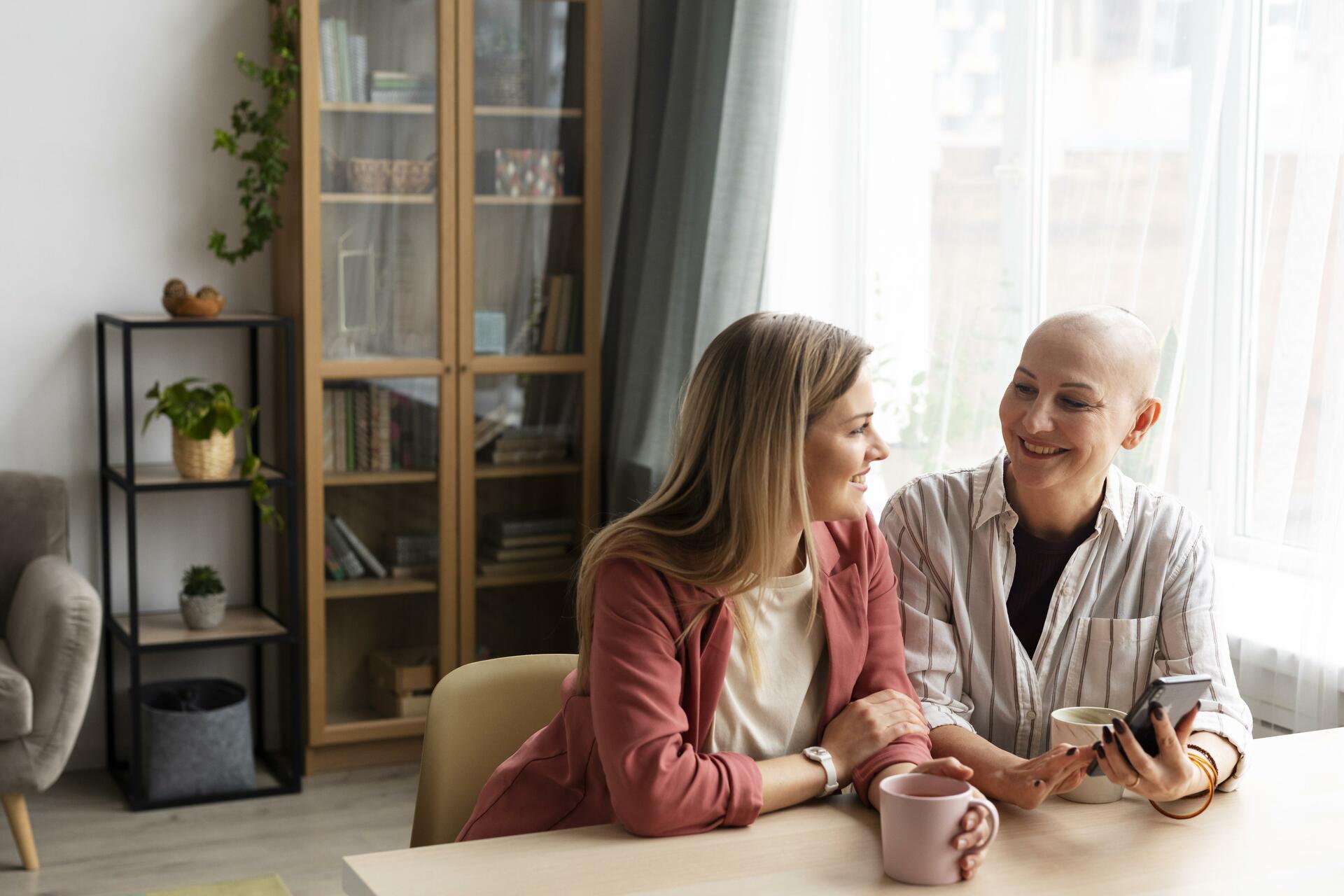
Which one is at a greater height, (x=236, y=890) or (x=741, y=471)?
(x=741, y=471)

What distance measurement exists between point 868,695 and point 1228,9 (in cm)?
130

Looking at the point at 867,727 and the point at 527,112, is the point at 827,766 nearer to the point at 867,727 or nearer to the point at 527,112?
the point at 867,727

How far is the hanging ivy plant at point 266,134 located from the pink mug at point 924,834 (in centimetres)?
275

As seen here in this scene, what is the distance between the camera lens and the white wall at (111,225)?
3543 millimetres

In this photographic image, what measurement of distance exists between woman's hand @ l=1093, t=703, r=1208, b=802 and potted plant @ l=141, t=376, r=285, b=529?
250cm

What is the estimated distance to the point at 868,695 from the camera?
1.58 meters

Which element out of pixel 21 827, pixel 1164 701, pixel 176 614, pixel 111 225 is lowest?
pixel 21 827

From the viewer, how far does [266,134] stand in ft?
11.5

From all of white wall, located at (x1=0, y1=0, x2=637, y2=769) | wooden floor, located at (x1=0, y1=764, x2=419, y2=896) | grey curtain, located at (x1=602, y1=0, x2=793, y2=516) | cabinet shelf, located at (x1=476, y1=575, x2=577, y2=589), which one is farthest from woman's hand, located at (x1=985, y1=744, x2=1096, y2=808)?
white wall, located at (x1=0, y1=0, x2=637, y2=769)

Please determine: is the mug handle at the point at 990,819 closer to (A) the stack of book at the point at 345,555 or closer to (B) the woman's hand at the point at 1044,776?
(B) the woman's hand at the point at 1044,776

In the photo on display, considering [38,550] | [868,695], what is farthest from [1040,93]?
[38,550]

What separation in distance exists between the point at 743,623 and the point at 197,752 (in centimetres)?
238

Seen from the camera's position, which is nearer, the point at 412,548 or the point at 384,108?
the point at 384,108

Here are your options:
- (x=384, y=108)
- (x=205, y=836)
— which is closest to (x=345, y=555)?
(x=205, y=836)
